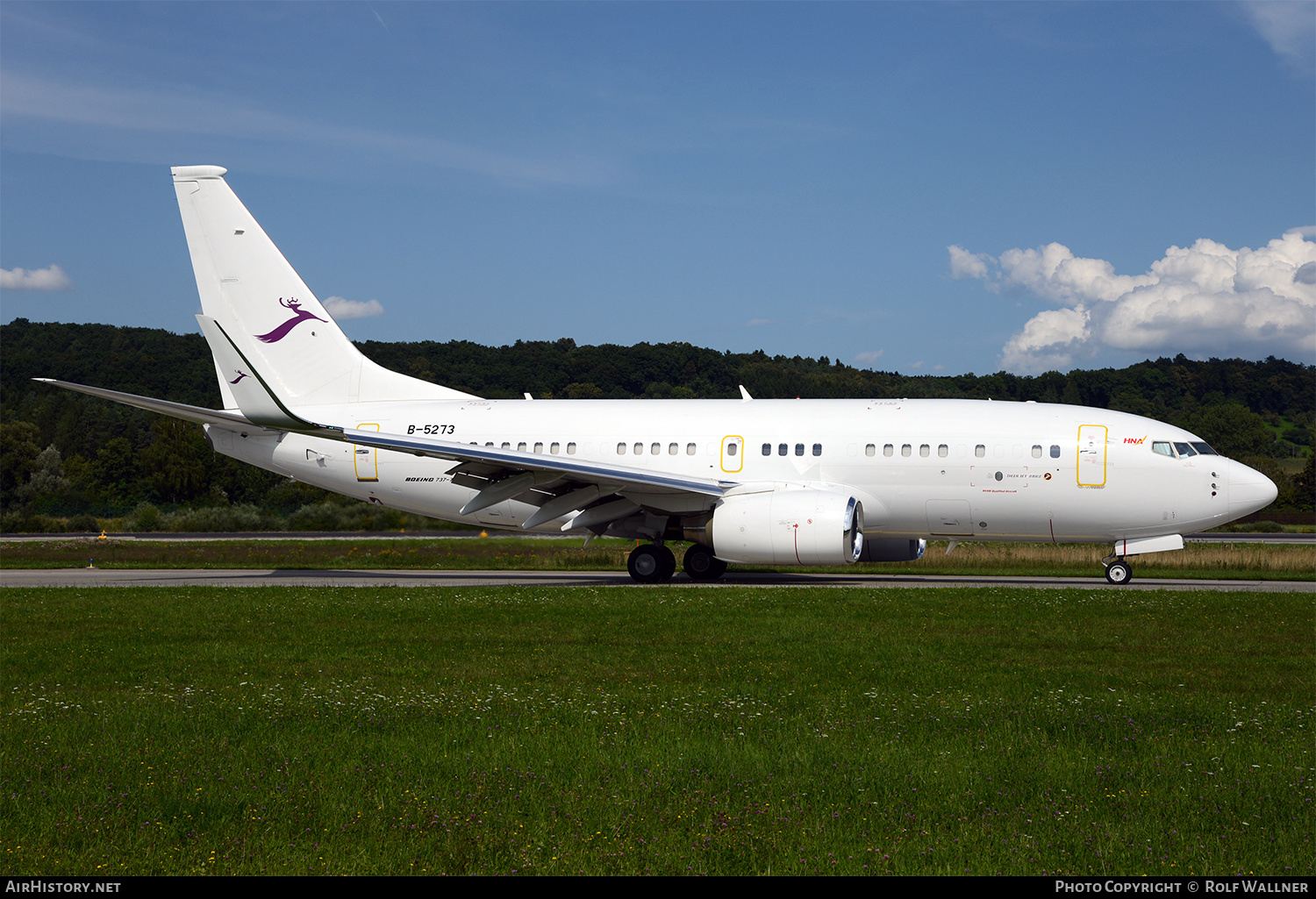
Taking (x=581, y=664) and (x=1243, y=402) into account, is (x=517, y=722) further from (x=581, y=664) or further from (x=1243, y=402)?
(x=1243, y=402)

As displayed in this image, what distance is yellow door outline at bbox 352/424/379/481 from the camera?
920 inches

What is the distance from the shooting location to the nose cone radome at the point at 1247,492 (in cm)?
1950

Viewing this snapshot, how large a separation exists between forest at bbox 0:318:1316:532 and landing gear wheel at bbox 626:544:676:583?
73.8 ft

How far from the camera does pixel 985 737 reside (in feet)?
24.3

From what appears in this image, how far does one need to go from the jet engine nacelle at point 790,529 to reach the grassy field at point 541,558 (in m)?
6.24

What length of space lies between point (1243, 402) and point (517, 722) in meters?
107

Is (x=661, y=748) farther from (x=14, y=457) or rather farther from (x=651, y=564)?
(x=14, y=457)

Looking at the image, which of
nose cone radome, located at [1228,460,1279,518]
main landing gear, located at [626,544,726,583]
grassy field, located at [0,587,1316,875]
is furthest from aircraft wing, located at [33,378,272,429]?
nose cone radome, located at [1228,460,1279,518]

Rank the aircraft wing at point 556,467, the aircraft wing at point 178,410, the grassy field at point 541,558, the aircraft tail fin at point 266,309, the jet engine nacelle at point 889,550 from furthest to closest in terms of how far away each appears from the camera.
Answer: the grassy field at point 541,558
the aircraft tail fin at point 266,309
the jet engine nacelle at point 889,550
the aircraft wing at point 556,467
the aircraft wing at point 178,410

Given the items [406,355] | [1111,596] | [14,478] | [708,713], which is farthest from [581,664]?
[406,355]

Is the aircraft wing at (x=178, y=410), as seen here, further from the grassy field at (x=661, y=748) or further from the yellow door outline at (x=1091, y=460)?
the yellow door outline at (x=1091, y=460)

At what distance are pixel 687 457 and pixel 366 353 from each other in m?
59.7

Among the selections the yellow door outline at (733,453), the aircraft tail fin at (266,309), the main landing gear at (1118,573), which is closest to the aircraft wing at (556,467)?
the yellow door outline at (733,453)

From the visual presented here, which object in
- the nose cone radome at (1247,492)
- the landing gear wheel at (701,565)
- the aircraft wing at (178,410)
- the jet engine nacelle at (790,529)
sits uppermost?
the aircraft wing at (178,410)
